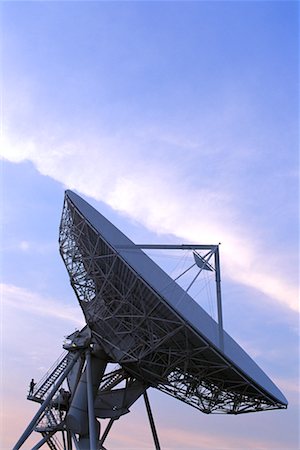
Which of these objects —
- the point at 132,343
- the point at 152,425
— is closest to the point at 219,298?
the point at 132,343

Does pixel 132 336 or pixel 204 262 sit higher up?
pixel 204 262

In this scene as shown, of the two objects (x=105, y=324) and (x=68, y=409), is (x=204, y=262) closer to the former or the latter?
(x=105, y=324)

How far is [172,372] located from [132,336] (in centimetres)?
306

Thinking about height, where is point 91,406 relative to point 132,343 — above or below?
below

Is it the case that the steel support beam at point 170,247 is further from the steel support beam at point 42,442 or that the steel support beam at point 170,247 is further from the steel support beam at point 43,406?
the steel support beam at point 42,442

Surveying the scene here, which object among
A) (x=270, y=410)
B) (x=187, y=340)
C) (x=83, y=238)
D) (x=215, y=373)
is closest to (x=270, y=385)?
(x=270, y=410)

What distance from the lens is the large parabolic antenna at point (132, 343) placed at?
932 inches

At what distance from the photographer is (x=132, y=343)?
2617cm

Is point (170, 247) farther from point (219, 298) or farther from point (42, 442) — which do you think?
point (42, 442)

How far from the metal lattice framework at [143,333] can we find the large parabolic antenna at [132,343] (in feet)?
0.16

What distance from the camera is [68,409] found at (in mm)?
28875

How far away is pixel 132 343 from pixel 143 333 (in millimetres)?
1139

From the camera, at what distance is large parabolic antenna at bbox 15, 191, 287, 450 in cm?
2367

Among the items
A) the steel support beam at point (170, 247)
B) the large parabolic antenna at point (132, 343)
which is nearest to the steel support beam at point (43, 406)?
the large parabolic antenna at point (132, 343)
